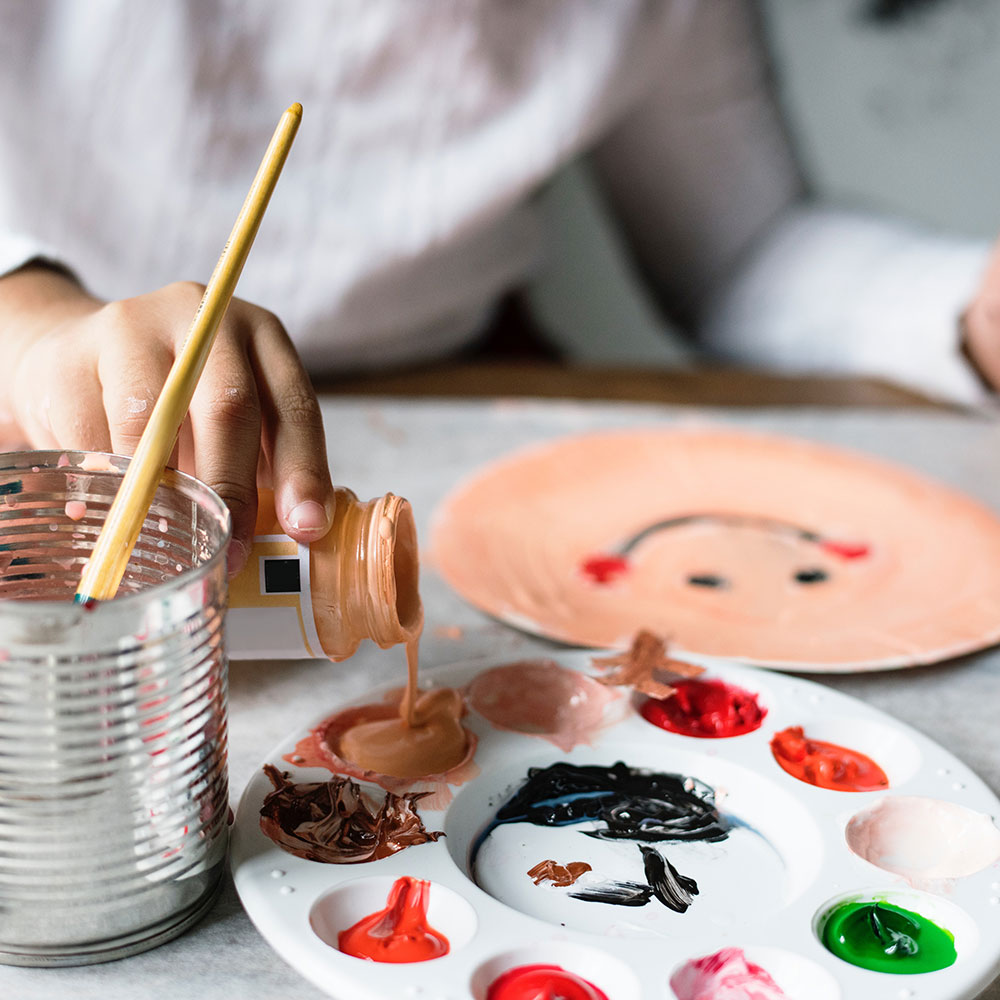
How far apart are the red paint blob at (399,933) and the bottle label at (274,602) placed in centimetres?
11

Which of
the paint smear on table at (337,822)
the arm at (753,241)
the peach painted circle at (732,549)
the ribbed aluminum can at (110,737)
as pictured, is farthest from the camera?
the arm at (753,241)

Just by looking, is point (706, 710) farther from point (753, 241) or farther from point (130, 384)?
point (753, 241)

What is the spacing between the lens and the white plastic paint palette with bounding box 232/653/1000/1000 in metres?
0.39

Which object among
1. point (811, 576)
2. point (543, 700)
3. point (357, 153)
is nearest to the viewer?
point (543, 700)

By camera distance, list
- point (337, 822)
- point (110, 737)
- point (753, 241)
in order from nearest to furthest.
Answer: point (110, 737)
point (337, 822)
point (753, 241)

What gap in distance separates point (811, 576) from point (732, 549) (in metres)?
0.06

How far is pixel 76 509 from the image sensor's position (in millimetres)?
432

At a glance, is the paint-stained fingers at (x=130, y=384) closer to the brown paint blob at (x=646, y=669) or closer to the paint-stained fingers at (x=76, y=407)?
the paint-stained fingers at (x=76, y=407)

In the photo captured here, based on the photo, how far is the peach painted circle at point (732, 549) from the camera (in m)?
0.66

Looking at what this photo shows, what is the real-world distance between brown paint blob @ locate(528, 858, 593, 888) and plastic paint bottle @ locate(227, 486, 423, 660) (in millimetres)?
111

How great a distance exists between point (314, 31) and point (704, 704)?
0.78 meters

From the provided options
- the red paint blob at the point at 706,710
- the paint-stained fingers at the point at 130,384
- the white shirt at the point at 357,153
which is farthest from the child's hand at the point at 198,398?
the white shirt at the point at 357,153

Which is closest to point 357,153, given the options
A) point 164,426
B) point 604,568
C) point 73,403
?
point 604,568

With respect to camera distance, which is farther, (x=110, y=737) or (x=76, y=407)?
(x=76, y=407)
